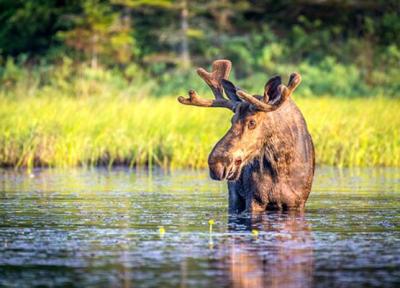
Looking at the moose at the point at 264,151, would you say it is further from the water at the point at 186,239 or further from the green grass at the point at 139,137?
the green grass at the point at 139,137

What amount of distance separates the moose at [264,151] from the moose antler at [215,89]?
1 cm

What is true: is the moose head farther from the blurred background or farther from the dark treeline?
the dark treeline

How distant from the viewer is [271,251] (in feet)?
31.4

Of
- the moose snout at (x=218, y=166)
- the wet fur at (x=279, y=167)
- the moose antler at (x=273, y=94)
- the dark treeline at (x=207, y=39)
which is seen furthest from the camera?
the dark treeline at (x=207, y=39)

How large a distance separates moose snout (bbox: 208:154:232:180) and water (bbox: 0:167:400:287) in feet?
1.54

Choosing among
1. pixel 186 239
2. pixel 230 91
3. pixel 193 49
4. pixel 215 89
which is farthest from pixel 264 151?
pixel 193 49

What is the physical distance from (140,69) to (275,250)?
101 ft

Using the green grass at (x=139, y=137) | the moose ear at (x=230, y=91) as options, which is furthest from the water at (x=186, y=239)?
the green grass at (x=139, y=137)

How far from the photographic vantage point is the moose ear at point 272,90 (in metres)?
11.8

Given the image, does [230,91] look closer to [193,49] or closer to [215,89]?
[215,89]

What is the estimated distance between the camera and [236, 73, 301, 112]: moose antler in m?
11.5

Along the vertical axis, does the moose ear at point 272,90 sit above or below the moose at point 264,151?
above

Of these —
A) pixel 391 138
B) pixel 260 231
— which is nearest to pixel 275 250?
pixel 260 231

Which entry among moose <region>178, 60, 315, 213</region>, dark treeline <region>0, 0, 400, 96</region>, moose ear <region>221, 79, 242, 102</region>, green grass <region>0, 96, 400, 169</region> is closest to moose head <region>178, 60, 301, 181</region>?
moose <region>178, 60, 315, 213</region>
